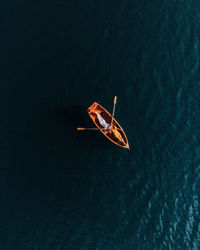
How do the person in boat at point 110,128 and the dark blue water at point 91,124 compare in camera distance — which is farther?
the person in boat at point 110,128

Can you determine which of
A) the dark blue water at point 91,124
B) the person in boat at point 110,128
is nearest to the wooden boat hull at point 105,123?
the person in boat at point 110,128

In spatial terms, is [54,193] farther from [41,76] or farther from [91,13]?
[91,13]

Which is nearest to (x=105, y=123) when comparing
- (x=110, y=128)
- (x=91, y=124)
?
(x=110, y=128)

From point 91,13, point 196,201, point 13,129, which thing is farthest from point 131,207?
point 91,13

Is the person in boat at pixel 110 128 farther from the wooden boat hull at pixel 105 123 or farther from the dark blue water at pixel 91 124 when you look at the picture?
the dark blue water at pixel 91 124

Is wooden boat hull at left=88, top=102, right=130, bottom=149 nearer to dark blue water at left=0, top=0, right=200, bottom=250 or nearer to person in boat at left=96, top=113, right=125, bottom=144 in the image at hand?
person in boat at left=96, top=113, right=125, bottom=144

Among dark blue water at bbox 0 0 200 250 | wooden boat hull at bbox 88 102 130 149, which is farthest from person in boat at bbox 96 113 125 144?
dark blue water at bbox 0 0 200 250
